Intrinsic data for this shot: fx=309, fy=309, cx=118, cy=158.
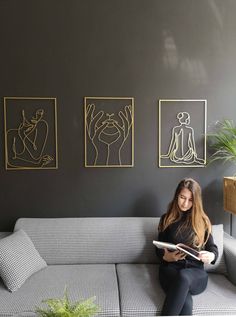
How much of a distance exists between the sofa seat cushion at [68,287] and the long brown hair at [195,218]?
60 cm

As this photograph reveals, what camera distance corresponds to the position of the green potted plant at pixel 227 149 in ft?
8.64

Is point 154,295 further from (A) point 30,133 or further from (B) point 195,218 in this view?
(A) point 30,133

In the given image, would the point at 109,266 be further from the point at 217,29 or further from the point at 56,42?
the point at 217,29

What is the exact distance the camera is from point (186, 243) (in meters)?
2.27

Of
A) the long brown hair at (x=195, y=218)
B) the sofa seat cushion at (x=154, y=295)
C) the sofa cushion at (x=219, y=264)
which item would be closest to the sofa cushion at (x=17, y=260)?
the sofa seat cushion at (x=154, y=295)

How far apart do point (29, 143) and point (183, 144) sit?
1419 mm

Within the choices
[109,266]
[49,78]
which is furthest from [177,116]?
[109,266]

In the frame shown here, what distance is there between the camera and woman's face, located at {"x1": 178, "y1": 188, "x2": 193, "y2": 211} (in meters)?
2.33

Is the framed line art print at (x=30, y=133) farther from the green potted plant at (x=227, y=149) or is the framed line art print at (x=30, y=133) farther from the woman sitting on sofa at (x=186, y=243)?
the green potted plant at (x=227, y=149)

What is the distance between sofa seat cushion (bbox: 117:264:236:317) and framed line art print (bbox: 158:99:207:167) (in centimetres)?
104

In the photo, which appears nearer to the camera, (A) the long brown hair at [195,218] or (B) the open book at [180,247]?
(B) the open book at [180,247]

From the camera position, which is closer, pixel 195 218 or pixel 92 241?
pixel 195 218

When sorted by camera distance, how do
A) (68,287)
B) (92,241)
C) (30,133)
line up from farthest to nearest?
(30,133), (92,241), (68,287)

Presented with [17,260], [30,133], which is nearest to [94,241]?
[17,260]
